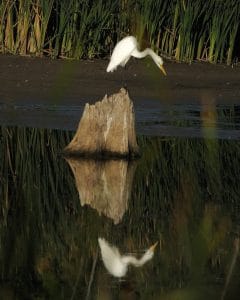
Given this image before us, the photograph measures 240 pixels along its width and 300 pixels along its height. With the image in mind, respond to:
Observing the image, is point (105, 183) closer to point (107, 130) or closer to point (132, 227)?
point (107, 130)

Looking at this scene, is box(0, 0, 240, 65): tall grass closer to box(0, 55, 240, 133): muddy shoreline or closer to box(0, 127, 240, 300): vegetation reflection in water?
box(0, 55, 240, 133): muddy shoreline

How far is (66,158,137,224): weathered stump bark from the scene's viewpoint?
9.16 meters

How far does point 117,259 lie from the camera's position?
7.29 metres

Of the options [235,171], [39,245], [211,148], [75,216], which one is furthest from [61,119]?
[39,245]

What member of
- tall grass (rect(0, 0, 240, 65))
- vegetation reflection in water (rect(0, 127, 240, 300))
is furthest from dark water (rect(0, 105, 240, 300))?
tall grass (rect(0, 0, 240, 65))

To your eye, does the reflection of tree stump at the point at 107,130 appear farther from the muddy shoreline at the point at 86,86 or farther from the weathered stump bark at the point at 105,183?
the muddy shoreline at the point at 86,86

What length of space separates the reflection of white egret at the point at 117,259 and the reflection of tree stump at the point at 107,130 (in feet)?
11.9

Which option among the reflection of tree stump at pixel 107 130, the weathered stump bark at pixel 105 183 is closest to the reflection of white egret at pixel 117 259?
the weathered stump bark at pixel 105 183

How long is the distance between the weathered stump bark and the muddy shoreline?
8.30 feet

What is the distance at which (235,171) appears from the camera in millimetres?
10914

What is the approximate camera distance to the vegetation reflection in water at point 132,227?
6.76 meters

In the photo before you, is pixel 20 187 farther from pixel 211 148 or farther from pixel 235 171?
pixel 211 148

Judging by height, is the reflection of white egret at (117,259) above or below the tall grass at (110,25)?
below

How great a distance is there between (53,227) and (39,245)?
608mm
